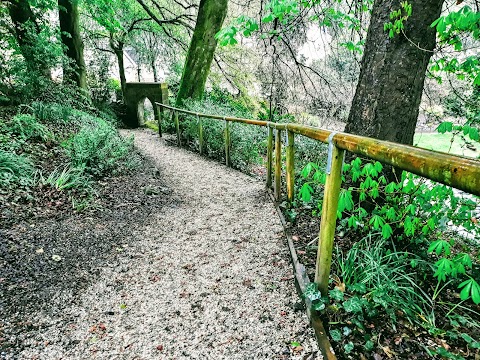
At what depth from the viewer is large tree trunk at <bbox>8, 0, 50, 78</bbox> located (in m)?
5.95

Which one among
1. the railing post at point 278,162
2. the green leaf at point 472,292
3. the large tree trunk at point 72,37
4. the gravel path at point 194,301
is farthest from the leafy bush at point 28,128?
the green leaf at point 472,292

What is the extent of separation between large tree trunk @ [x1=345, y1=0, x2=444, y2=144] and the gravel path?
4.98ft

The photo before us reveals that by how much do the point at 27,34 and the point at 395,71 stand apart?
7.04 metres

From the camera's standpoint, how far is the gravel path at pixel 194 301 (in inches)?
72.4

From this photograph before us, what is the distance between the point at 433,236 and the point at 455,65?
207 centimetres

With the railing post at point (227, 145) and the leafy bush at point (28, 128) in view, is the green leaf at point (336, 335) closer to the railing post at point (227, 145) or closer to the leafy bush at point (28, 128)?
the railing post at point (227, 145)

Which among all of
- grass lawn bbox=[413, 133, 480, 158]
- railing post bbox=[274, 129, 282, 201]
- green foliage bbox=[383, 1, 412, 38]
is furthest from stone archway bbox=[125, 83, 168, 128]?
green foliage bbox=[383, 1, 412, 38]

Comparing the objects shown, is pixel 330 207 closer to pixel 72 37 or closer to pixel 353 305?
pixel 353 305

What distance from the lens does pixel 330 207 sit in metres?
1.69

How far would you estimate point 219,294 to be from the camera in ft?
7.62

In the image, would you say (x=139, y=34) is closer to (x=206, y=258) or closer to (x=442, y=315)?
(x=206, y=258)

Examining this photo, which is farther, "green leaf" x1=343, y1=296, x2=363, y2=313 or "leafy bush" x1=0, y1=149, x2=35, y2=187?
"leafy bush" x1=0, y1=149, x2=35, y2=187

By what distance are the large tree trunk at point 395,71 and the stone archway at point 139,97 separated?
1350cm

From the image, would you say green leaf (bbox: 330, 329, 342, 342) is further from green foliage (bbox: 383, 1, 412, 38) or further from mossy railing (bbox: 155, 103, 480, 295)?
green foliage (bbox: 383, 1, 412, 38)
